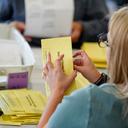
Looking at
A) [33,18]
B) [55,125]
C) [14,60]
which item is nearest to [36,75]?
[14,60]

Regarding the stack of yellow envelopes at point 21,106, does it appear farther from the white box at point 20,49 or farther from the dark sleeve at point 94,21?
the dark sleeve at point 94,21

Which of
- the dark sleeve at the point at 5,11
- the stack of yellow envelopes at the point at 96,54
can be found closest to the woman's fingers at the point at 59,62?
the stack of yellow envelopes at the point at 96,54

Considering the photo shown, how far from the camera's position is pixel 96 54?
178cm

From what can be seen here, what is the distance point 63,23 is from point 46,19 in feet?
0.31

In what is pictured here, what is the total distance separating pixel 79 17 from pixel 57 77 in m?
1.04

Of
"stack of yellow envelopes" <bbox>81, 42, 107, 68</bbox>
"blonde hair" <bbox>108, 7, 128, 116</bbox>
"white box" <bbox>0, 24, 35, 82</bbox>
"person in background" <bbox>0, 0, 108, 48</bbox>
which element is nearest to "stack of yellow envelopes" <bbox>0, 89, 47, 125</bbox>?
"white box" <bbox>0, 24, 35, 82</bbox>

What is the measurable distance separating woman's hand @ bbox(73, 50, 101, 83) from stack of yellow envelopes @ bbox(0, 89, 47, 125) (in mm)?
171

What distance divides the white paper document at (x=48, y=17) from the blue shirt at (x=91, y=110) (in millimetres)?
886

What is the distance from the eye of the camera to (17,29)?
1921 millimetres

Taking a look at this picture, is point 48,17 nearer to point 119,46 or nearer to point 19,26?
point 19,26

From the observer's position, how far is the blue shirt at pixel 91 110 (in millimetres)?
961

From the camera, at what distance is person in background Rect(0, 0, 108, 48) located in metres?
2.02

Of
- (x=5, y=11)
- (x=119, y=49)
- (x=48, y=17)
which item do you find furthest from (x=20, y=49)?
(x=119, y=49)

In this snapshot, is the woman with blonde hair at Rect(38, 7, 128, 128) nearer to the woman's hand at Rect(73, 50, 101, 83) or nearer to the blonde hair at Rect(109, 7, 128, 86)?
the blonde hair at Rect(109, 7, 128, 86)
